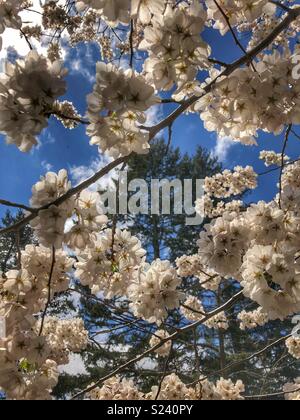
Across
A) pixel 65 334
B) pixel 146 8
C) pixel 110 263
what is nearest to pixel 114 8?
pixel 146 8

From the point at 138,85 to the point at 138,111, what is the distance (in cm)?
10

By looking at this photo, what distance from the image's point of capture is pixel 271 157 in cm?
726

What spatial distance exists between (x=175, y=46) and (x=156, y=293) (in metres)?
1.31

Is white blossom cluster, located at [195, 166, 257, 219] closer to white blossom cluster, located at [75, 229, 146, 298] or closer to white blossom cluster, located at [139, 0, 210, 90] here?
white blossom cluster, located at [75, 229, 146, 298]

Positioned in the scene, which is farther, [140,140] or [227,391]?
[227,391]

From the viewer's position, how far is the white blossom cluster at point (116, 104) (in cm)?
145

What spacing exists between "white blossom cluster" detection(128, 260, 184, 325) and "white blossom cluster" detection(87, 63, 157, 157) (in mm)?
929

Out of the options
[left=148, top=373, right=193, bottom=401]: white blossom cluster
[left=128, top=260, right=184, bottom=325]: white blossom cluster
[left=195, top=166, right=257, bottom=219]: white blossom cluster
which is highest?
[left=195, top=166, right=257, bottom=219]: white blossom cluster

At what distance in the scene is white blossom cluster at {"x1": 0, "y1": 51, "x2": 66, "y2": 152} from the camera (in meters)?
1.38

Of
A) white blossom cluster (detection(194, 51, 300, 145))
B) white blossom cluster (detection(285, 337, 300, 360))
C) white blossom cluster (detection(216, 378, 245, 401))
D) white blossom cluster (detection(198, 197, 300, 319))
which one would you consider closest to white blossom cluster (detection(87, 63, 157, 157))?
white blossom cluster (detection(194, 51, 300, 145))

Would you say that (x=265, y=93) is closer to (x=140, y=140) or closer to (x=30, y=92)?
(x=140, y=140)

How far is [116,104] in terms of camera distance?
56.9 inches
